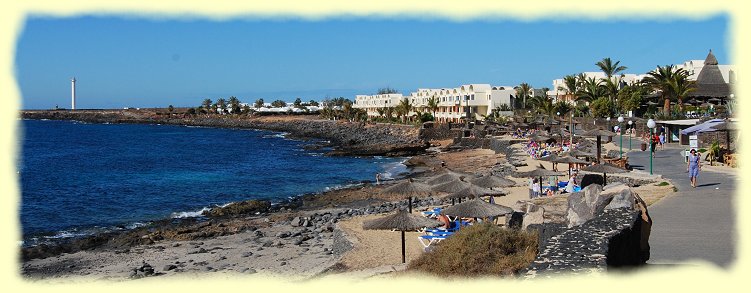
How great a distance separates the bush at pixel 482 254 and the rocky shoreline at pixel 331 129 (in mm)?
28052

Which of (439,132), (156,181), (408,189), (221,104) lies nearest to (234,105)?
(221,104)

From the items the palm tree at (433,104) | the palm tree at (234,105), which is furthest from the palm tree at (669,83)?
the palm tree at (234,105)

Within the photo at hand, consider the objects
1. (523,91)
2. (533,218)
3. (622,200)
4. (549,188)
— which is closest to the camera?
(622,200)

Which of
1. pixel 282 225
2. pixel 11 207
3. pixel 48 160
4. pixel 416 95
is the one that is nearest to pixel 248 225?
pixel 282 225

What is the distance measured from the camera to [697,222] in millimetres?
15164

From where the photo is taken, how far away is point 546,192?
2492 centimetres

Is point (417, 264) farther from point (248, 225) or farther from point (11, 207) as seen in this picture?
point (248, 225)

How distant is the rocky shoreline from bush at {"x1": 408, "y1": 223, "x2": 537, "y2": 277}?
2805 cm

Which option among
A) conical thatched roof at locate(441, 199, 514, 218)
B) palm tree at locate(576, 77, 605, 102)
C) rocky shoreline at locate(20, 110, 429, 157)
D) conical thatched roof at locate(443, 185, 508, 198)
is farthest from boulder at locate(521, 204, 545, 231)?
palm tree at locate(576, 77, 605, 102)

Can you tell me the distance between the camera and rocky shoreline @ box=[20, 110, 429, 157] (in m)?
64.6

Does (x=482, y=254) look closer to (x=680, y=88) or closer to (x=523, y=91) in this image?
(x=680, y=88)

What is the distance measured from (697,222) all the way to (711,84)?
149 feet

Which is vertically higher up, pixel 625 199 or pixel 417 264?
pixel 625 199

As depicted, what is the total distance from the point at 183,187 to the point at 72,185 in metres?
8.43
